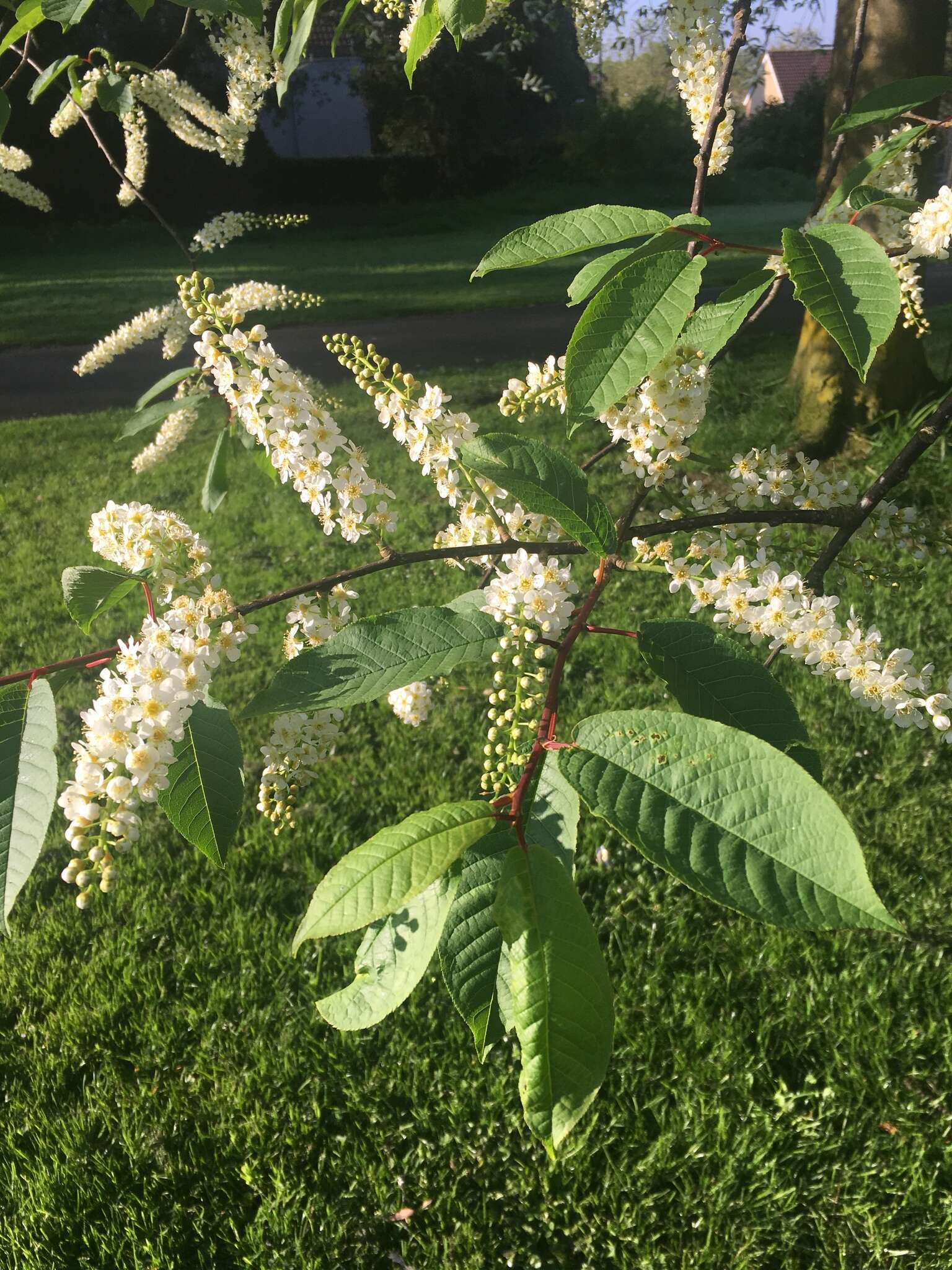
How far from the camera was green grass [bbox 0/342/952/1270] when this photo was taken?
1.95m

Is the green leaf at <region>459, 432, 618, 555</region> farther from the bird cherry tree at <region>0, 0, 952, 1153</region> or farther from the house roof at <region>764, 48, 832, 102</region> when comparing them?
the house roof at <region>764, 48, 832, 102</region>

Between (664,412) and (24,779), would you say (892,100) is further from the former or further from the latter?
(24,779)

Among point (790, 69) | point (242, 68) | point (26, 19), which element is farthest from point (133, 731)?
point (790, 69)

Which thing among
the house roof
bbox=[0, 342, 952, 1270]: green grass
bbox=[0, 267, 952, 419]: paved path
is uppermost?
the house roof

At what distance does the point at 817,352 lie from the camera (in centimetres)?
536

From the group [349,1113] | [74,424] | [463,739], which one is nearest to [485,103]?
[74,424]

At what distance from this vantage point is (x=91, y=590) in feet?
3.48

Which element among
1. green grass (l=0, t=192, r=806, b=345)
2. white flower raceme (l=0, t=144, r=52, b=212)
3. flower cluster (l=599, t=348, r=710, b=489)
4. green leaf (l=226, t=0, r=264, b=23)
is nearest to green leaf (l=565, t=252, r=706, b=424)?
flower cluster (l=599, t=348, r=710, b=489)

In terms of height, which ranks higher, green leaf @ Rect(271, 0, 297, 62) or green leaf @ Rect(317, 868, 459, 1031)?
green leaf @ Rect(271, 0, 297, 62)

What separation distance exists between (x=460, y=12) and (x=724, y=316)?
0.54m

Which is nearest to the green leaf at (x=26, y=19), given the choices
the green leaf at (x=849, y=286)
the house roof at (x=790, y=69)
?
the green leaf at (x=849, y=286)

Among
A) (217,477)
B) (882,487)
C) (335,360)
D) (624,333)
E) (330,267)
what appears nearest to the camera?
(624,333)

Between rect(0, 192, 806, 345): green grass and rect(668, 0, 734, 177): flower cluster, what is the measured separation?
8.88 meters

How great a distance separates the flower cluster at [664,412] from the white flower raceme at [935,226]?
0.24 meters
